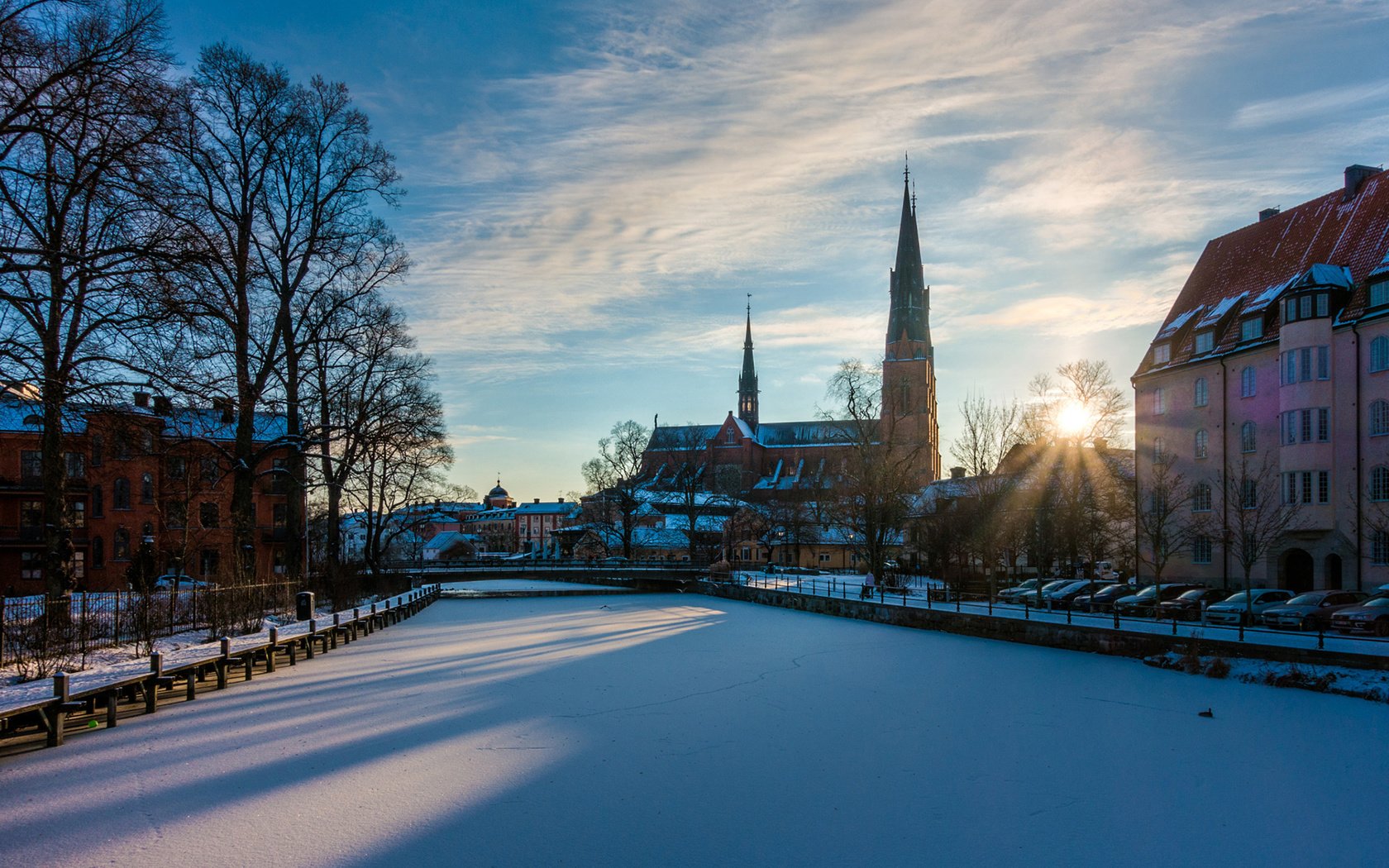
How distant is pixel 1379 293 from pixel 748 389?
297 feet

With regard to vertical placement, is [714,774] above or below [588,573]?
above

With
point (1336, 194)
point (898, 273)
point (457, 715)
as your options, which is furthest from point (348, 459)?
point (898, 273)

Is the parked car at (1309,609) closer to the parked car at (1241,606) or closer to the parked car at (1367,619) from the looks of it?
the parked car at (1241,606)

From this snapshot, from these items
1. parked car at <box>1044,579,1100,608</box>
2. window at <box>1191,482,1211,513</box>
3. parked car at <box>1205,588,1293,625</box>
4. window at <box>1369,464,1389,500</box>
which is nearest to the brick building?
parked car at <box>1044,579,1100,608</box>

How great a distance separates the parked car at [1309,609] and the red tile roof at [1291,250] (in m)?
10.6

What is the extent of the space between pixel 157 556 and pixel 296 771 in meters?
22.6

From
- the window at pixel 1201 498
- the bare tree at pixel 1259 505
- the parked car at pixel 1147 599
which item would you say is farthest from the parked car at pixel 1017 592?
the bare tree at pixel 1259 505

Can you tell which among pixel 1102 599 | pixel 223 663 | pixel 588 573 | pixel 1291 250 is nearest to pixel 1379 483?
pixel 1102 599

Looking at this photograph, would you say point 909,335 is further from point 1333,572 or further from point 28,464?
point 28,464

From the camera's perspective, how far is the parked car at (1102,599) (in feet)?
92.6

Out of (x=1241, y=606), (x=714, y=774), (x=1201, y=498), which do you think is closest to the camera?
(x=714, y=774)

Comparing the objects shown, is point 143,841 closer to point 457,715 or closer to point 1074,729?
point 457,715

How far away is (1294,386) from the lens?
2945 centimetres

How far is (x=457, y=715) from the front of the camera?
45.3ft
